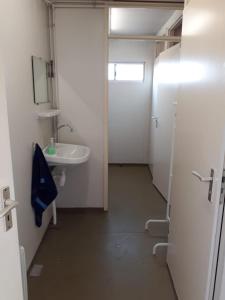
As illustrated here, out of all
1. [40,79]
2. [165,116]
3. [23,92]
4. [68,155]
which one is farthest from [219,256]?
[165,116]

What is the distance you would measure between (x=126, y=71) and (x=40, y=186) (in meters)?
3.20

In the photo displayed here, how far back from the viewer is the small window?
15.4 ft

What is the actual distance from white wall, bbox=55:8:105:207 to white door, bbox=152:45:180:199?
2.91ft

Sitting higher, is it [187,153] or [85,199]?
[187,153]

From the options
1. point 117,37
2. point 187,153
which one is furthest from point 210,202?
point 117,37

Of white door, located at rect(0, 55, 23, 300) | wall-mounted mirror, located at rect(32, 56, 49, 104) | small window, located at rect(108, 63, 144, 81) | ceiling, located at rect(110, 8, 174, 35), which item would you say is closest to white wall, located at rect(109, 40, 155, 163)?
small window, located at rect(108, 63, 144, 81)

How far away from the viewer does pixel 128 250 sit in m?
2.45

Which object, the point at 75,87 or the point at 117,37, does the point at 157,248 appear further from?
the point at 117,37

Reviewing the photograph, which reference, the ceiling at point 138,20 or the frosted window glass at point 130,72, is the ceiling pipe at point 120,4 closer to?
the ceiling at point 138,20

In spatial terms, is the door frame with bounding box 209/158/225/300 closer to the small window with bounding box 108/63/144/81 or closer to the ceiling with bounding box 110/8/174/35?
the ceiling with bounding box 110/8/174/35

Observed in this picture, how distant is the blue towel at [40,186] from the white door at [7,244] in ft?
4.08

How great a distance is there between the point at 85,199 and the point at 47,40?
6.40 ft

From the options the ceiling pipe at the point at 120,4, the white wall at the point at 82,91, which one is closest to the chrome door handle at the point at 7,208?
the white wall at the point at 82,91

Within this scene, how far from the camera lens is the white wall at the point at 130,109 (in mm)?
4570
